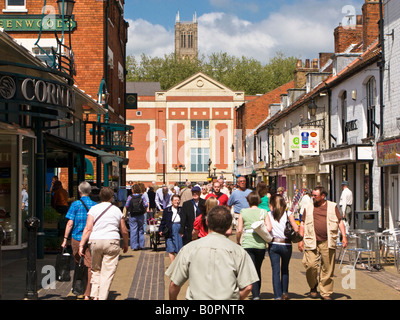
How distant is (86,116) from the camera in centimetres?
2594

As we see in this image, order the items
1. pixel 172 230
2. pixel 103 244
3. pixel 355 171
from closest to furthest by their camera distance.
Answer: pixel 103 244 → pixel 172 230 → pixel 355 171

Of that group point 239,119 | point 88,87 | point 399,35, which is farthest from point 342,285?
point 239,119

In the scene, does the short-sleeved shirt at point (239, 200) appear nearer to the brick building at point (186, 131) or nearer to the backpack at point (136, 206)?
the backpack at point (136, 206)

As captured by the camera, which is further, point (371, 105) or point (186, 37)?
point (186, 37)

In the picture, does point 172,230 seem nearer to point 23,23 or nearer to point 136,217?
point 136,217

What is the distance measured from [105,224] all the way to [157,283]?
317 centimetres

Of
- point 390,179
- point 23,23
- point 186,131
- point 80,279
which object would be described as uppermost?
point 23,23

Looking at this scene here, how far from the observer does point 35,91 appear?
11.9 m

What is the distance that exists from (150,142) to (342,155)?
6080cm

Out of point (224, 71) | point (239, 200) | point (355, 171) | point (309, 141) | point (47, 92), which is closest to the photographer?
point (47, 92)

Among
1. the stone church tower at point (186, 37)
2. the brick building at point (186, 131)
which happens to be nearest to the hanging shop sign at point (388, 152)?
the brick building at point (186, 131)

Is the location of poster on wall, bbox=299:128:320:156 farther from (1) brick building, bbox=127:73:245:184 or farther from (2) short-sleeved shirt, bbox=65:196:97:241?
(1) brick building, bbox=127:73:245:184

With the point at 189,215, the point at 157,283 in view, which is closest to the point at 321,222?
the point at 189,215

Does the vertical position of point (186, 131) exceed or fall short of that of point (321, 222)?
it exceeds it
